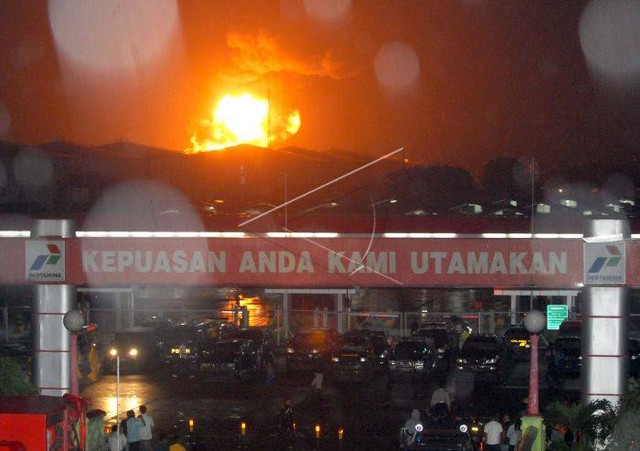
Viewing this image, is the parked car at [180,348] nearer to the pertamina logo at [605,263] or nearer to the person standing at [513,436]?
the person standing at [513,436]

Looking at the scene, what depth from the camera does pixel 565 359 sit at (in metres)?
26.6

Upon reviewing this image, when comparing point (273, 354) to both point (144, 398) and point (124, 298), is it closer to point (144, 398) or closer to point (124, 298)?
point (144, 398)

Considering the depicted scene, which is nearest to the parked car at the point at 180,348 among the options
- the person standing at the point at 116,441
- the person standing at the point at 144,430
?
the person standing at the point at 144,430

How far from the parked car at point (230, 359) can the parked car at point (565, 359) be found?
9073mm

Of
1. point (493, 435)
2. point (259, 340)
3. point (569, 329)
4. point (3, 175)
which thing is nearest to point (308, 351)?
point (259, 340)

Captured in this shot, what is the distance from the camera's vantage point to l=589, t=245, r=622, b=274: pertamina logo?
14.8 meters

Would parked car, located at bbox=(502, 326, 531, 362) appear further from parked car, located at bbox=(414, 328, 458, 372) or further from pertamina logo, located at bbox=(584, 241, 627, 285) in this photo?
pertamina logo, located at bbox=(584, 241, 627, 285)

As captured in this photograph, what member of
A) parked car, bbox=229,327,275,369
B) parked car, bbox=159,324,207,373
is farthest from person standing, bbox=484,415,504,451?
parked car, bbox=159,324,207,373

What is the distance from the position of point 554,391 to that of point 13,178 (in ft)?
171

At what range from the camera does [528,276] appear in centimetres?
1571

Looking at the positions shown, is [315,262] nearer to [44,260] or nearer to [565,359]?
[44,260]

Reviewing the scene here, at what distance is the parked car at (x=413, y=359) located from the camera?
26391mm

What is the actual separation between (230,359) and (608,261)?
14091mm

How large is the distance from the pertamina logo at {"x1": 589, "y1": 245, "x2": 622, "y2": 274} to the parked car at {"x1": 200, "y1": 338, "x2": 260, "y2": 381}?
13802 millimetres
